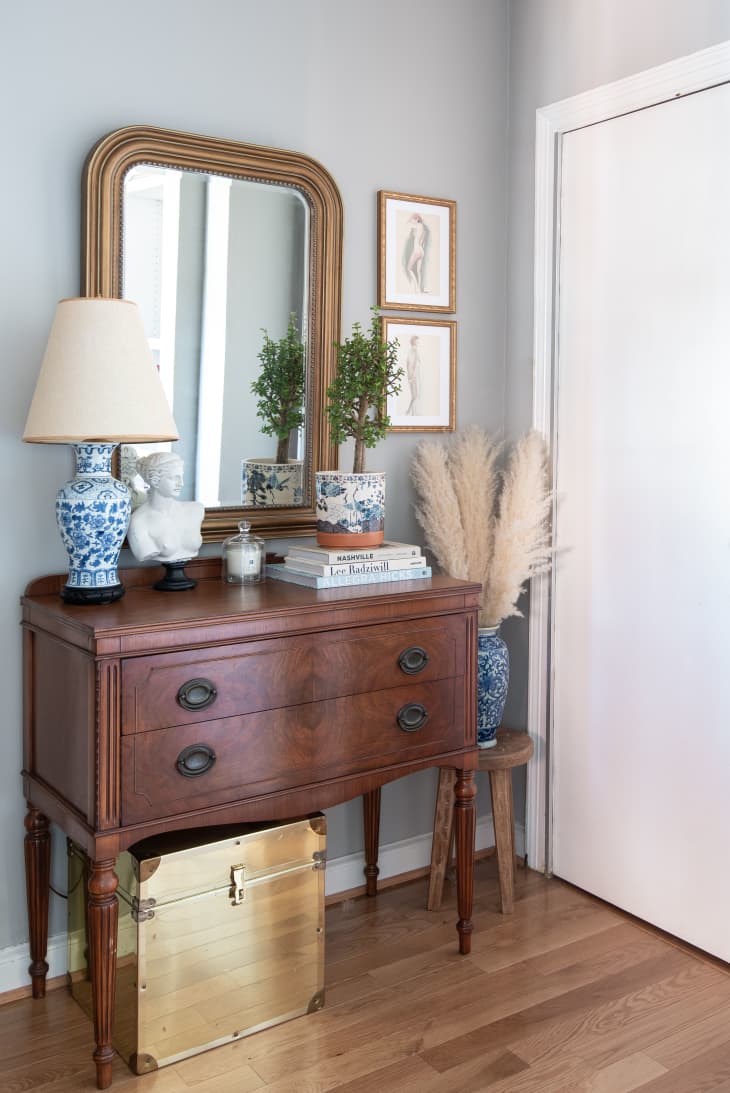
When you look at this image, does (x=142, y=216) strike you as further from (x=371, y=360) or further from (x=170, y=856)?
(x=170, y=856)

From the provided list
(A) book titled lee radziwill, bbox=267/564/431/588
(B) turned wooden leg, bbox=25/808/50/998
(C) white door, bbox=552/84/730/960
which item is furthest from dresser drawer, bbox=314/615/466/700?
(B) turned wooden leg, bbox=25/808/50/998

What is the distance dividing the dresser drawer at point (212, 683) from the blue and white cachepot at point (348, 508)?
39 centimetres

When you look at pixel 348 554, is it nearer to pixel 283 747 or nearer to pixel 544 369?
pixel 283 747

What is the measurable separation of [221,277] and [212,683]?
40.4 inches

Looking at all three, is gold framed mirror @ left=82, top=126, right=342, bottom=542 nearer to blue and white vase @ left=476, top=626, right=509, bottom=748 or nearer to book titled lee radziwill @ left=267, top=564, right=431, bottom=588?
book titled lee radziwill @ left=267, top=564, right=431, bottom=588

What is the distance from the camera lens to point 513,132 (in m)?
2.92

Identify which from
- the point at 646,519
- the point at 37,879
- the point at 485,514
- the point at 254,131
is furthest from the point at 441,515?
the point at 37,879

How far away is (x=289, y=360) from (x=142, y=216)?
1.63ft

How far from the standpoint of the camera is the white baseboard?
2.22 metres

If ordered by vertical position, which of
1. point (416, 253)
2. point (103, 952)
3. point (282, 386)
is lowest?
point (103, 952)

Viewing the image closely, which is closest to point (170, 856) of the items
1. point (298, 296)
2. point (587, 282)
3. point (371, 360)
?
point (371, 360)

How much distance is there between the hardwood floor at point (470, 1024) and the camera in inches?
77.2

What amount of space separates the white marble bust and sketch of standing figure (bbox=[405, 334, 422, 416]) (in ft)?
2.73

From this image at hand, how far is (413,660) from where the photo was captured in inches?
87.8
